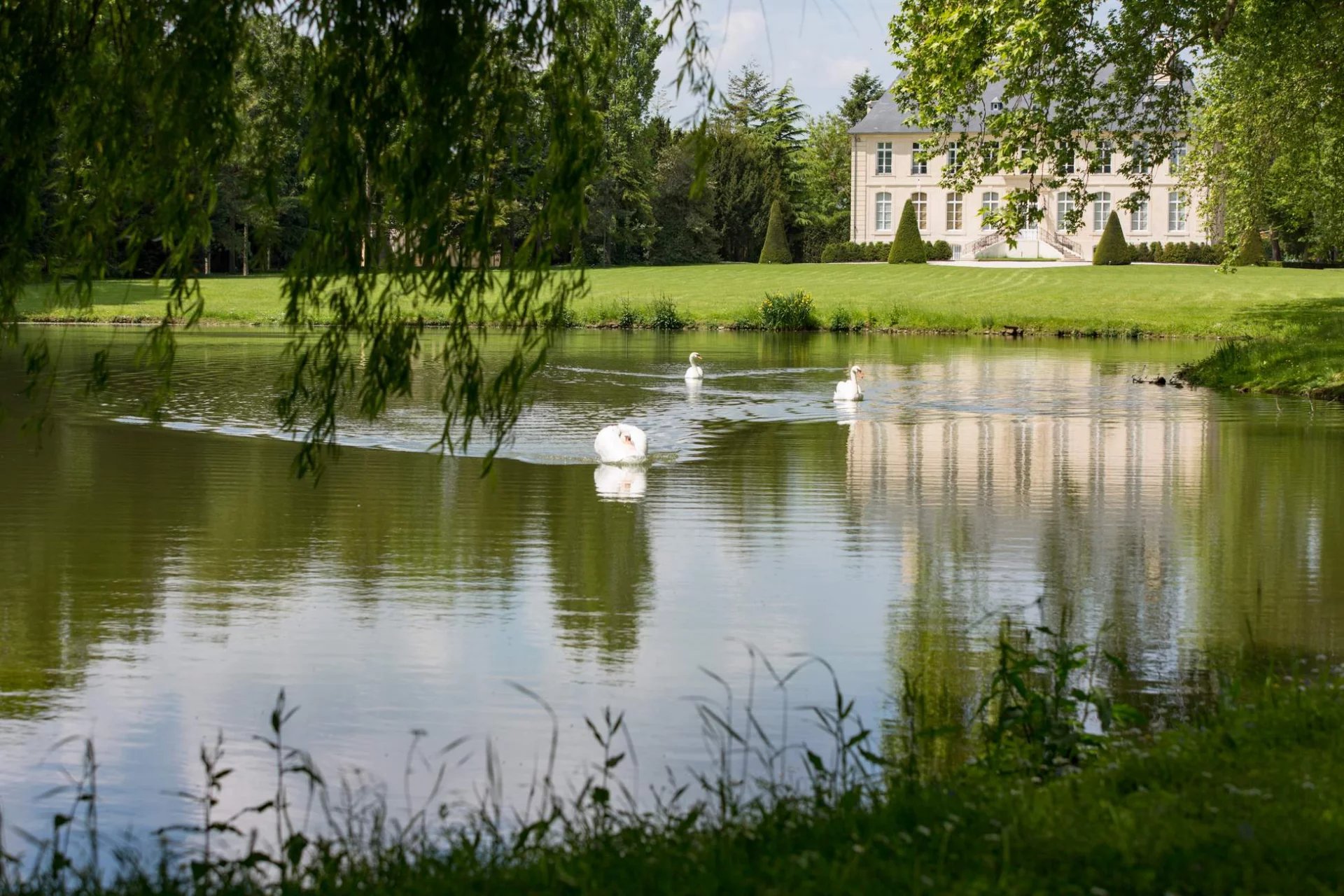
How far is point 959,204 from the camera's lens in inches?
3278

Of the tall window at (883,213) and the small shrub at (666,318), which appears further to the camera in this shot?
the tall window at (883,213)

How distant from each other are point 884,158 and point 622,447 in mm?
71916

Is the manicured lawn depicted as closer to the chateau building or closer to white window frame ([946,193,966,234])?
the chateau building

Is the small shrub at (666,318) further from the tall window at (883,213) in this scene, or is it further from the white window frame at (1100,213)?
the white window frame at (1100,213)

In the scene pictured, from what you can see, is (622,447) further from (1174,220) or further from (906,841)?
(1174,220)

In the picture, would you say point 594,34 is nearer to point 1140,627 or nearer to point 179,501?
point 1140,627

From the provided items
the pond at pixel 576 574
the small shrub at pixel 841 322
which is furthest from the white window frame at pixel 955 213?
the pond at pixel 576 574

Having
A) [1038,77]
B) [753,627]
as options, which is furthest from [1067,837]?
[1038,77]

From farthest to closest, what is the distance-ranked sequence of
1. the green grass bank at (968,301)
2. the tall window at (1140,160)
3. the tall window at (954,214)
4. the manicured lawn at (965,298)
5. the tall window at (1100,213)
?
the tall window at (954,214) < the tall window at (1100,213) < the manicured lawn at (965,298) < the green grass bank at (968,301) < the tall window at (1140,160)

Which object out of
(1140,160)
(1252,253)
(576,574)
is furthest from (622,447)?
(1252,253)

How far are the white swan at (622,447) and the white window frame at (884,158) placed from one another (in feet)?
234

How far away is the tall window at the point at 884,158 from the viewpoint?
279 feet

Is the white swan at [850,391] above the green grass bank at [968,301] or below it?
below

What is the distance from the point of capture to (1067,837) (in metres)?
4.90
